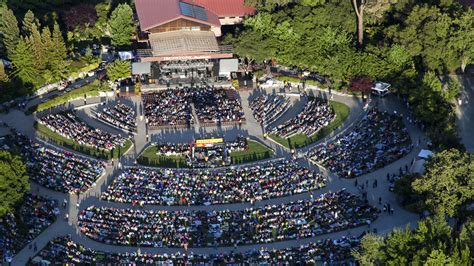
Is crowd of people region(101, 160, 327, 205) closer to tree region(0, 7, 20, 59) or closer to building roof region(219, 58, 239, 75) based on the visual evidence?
building roof region(219, 58, 239, 75)

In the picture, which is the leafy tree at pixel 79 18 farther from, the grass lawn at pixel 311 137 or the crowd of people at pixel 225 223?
the crowd of people at pixel 225 223

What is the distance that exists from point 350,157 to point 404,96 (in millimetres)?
15799

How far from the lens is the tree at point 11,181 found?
12488cm

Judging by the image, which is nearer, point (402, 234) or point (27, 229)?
point (402, 234)

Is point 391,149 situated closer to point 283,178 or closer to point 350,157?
point 350,157

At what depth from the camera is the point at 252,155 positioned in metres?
144

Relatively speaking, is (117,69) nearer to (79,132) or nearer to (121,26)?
(121,26)

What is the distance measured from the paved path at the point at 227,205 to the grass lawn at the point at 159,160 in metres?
1.33

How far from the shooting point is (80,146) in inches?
5659

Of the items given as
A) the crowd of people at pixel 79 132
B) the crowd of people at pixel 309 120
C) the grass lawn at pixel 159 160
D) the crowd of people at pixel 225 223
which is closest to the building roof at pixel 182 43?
the crowd of people at pixel 79 132

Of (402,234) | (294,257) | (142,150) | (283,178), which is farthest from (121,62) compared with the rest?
(402,234)

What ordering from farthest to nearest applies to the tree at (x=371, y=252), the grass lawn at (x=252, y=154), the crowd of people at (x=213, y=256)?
the grass lawn at (x=252, y=154)
the crowd of people at (x=213, y=256)
the tree at (x=371, y=252)

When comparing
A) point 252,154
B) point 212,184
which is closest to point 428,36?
point 252,154

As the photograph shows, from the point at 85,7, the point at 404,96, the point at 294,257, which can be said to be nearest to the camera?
the point at 294,257
